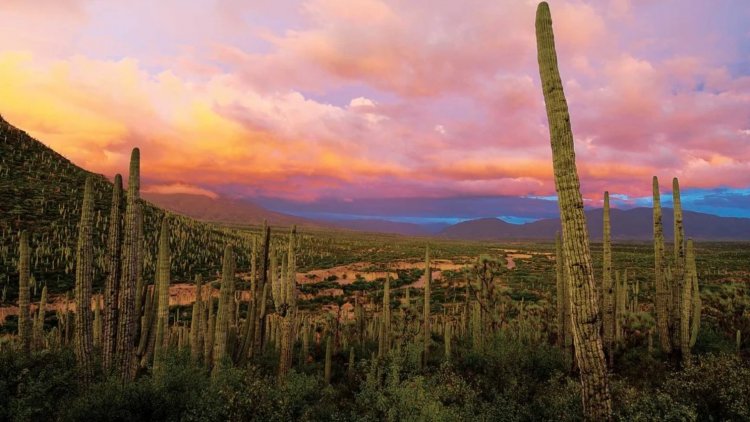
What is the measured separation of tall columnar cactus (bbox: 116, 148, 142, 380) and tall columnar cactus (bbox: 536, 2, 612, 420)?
9826 mm

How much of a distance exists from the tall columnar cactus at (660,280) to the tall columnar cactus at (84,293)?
736 inches

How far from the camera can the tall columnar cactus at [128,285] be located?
30.5 feet

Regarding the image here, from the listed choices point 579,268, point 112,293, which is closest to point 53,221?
point 112,293

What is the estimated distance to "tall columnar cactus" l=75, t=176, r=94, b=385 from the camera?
958 centimetres

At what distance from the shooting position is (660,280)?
14539 millimetres

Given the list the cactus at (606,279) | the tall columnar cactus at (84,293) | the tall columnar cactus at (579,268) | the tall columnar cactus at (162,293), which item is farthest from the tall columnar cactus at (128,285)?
the cactus at (606,279)

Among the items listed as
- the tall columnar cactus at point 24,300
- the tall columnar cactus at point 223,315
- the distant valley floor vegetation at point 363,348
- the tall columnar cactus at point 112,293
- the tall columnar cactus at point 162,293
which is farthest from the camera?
the tall columnar cactus at point 24,300

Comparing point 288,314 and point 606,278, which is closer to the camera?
point 288,314

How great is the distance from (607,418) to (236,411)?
7.38m

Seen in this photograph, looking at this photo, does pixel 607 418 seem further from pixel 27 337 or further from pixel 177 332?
pixel 177 332

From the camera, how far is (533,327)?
25.7 meters

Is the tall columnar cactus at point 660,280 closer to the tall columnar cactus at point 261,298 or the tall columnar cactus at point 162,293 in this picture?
the tall columnar cactus at point 261,298

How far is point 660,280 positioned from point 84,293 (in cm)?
1945

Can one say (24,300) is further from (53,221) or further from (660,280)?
(53,221)
